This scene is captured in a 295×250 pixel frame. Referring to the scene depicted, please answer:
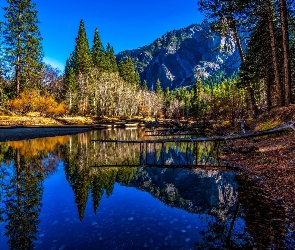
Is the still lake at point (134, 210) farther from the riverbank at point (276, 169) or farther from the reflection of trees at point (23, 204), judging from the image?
the riverbank at point (276, 169)

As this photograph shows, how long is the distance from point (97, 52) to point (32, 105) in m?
36.5

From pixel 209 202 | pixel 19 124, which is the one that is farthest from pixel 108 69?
pixel 209 202

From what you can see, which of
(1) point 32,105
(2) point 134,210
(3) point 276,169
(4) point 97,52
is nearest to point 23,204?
(2) point 134,210

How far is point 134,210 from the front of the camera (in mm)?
7387

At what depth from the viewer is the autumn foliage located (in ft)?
134

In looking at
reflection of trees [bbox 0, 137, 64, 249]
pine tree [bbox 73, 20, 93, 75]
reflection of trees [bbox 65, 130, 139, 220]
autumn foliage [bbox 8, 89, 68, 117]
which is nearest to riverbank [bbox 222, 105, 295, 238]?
reflection of trees [bbox 65, 130, 139, 220]

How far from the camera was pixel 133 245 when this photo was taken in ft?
17.1

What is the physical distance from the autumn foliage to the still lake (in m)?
32.7

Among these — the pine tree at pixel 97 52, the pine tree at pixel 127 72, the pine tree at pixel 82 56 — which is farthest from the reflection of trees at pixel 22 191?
the pine tree at pixel 127 72

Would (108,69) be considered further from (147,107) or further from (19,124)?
(19,124)

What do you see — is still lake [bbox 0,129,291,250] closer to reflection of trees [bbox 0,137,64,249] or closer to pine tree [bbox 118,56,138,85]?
reflection of trees [bbox 0,137,64,249]

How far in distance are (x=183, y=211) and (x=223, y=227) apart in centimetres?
151

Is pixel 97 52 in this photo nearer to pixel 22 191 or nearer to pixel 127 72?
pixel 127 72

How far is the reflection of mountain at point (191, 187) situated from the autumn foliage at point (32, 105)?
1434 inches
